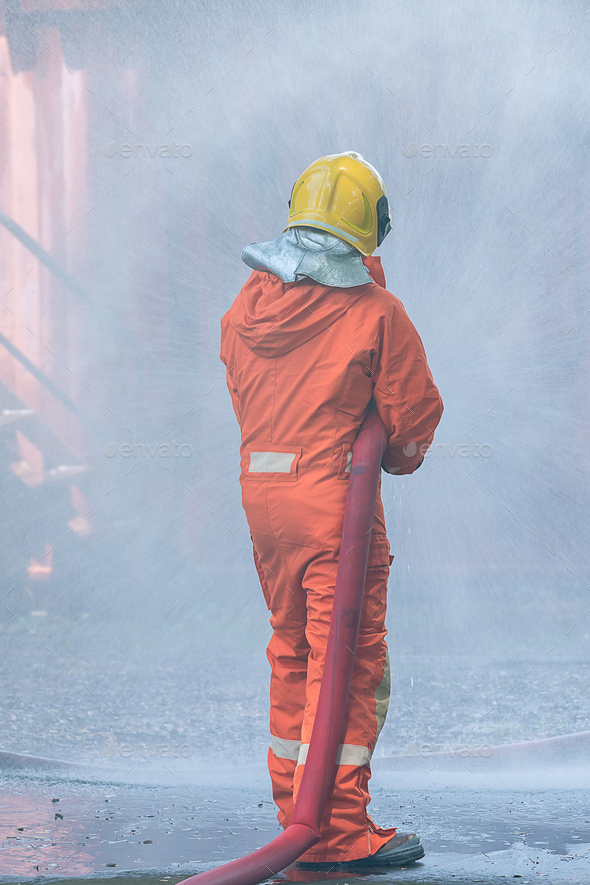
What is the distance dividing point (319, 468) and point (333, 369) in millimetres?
232

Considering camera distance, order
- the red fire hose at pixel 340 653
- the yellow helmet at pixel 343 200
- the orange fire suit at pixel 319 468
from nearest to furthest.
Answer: the red fire hose at pixel 340 653 < the orange fire suit at pixel 319 468 < the yellow helmet at pixel 343 200

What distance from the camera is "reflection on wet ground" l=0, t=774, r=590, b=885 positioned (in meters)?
1.96

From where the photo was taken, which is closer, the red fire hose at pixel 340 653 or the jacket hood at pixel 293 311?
the red fire hose at pixel 340 653

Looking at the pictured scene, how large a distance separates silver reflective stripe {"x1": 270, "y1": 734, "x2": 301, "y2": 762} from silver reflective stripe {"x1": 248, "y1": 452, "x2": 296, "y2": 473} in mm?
654

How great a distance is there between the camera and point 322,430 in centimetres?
197

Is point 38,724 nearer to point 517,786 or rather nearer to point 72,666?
point 72,666

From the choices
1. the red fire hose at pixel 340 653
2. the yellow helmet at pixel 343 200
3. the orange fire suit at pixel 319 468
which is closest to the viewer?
the red fire hose at pixel 340 653

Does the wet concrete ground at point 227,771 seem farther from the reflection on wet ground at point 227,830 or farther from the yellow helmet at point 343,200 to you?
the yellow helmet at point 343,200

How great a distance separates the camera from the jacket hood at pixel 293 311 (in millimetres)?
1978

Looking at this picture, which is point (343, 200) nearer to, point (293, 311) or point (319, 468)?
point (293, 311)

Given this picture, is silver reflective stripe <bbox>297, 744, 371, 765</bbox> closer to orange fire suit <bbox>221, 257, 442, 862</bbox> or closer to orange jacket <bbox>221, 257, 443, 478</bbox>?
orange fire suit <bbox>221, 257, 442, 862</bbox>

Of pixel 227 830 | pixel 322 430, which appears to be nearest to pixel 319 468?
pixel 322 430

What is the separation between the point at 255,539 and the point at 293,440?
0.27 meters

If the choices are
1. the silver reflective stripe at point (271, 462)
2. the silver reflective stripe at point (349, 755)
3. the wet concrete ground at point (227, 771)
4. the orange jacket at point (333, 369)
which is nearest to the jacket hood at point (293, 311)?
the orange jacket at point (333, 369)
